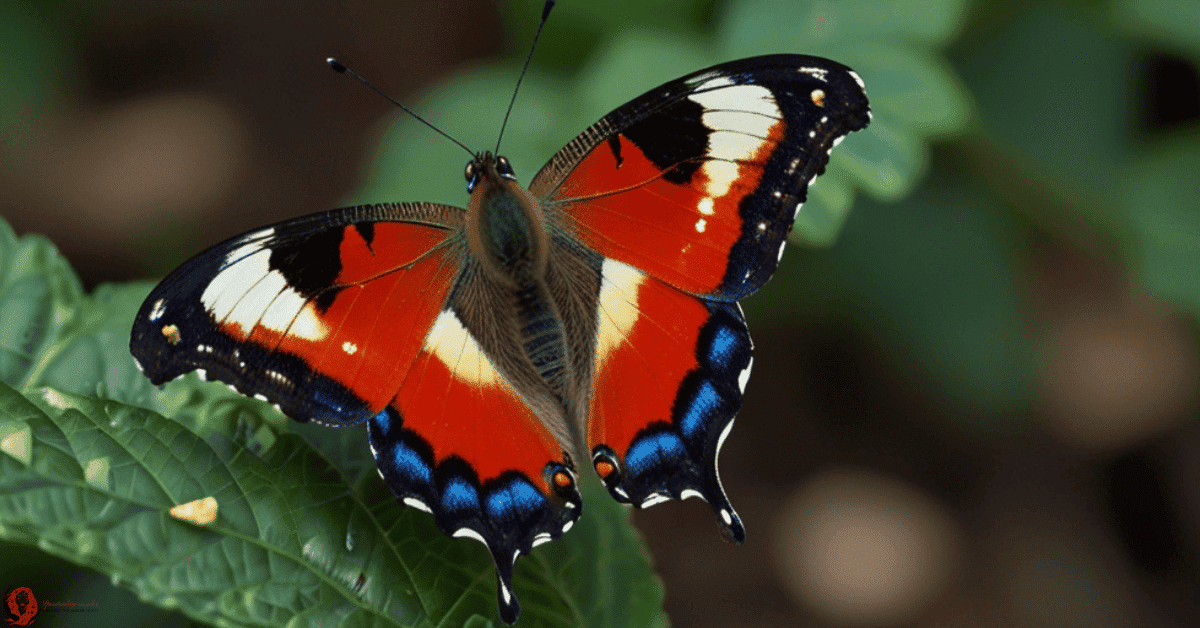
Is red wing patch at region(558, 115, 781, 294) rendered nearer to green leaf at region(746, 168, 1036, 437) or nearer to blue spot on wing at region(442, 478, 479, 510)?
A: blue spot on wing at region(442, 478, 479, 510)

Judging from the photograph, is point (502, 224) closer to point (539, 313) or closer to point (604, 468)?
point (539, 313)

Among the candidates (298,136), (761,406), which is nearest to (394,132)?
(298,136)

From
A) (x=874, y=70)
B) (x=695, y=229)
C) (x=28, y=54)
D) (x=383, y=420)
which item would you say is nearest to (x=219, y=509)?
(x=383, y=420)

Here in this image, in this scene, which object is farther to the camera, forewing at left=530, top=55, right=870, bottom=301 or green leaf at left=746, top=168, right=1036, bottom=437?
green leaf at left=746, top=168, right=1036, bottom=437

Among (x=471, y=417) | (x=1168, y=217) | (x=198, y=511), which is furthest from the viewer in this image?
(x=1168, y=217)

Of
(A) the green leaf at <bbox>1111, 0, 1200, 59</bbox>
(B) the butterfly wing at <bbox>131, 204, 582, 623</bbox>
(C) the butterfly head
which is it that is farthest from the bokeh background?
(B) the butterfly wing at <bbox>131, 204, 582, 623</bbox>

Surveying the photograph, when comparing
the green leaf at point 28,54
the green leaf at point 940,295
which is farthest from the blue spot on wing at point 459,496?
the green leaf at point 28,54

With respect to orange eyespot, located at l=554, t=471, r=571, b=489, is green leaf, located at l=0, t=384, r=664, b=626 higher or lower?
lower
